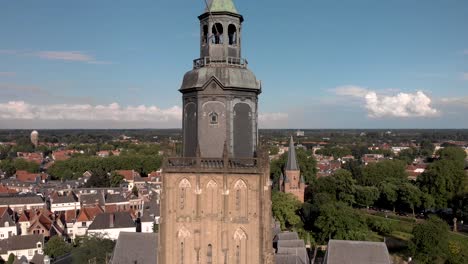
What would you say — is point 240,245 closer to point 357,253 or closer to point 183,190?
point 183,190

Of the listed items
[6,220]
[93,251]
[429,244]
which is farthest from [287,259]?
[6,220]

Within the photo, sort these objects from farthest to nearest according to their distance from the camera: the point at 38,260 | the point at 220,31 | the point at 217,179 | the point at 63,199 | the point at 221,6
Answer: the point at 63,199 < the point at 38,260 < the point at 220,31 < the point at 221,6 < the point at 217,179

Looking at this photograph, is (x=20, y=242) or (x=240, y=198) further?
(x=20, y=242)

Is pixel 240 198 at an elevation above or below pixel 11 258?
above

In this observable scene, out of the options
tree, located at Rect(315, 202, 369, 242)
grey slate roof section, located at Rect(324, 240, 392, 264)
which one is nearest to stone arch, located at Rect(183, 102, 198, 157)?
grey slate roof section, located at Rect(324, 240, 392, 264)

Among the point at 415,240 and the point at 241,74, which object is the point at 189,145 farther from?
the point at 415,240

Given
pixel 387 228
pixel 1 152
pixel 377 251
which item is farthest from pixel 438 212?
pixel 1 152

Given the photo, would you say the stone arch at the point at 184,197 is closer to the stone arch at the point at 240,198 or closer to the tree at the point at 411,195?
the stone arch at the point at 240,198

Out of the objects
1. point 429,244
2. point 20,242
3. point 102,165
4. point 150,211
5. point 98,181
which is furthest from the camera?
point 102,165
